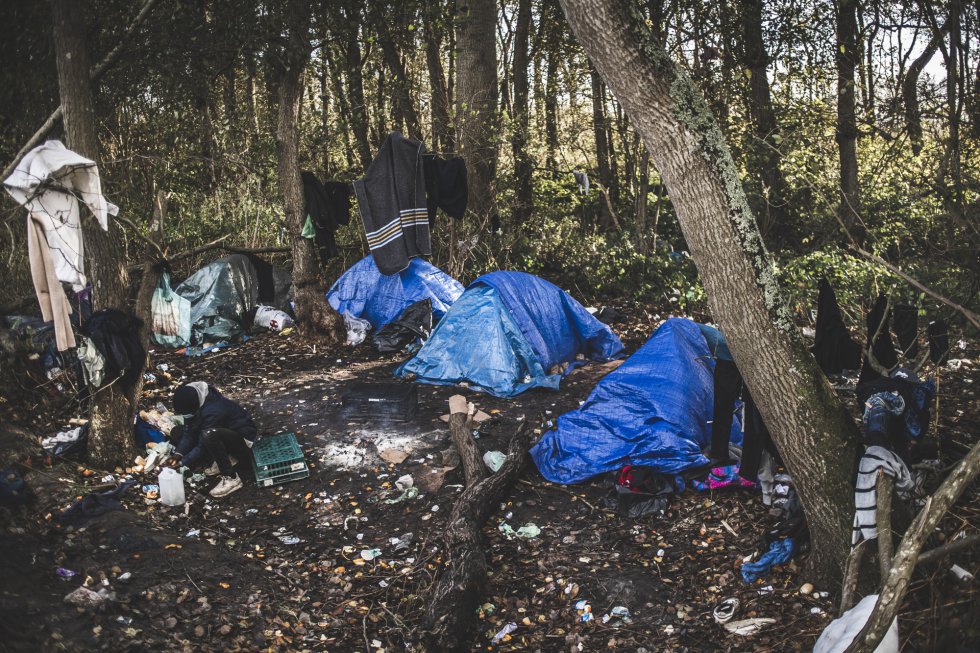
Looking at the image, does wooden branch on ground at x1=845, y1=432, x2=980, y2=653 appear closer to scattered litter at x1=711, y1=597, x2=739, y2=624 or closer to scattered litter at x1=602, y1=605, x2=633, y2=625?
scattered litter at x1=711, y1=597, x2=739, y2=624

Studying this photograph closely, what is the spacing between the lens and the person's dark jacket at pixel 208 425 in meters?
5.73

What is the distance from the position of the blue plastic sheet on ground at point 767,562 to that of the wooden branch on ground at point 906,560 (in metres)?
1.36

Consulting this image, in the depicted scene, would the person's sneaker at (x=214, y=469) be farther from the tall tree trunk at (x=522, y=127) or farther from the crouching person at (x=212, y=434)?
the tall tree trunk at (x=522, y=127)

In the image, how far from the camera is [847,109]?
10.1 metres

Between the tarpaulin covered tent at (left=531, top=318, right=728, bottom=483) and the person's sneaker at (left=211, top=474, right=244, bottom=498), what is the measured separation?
7.32 ft

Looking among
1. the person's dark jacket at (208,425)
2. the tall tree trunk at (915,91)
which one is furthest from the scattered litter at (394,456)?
the tall tree trunk at (915,91)

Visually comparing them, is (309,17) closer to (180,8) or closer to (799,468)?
(180,8)

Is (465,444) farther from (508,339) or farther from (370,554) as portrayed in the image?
(508,339)

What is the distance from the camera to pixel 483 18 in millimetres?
10344

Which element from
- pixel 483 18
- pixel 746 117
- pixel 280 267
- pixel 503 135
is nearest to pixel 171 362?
pixel 280 267

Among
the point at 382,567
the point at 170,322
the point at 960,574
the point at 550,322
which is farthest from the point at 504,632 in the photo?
the point at 170,322

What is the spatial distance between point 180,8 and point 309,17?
4.03ft

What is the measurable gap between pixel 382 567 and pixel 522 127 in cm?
736

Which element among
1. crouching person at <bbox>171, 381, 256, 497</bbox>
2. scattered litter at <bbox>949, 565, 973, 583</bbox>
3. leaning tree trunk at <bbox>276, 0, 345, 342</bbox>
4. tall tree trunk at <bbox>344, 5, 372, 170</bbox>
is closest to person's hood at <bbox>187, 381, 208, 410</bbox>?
crouching person at <bbox>171, 381, 256, 497</bbox>
